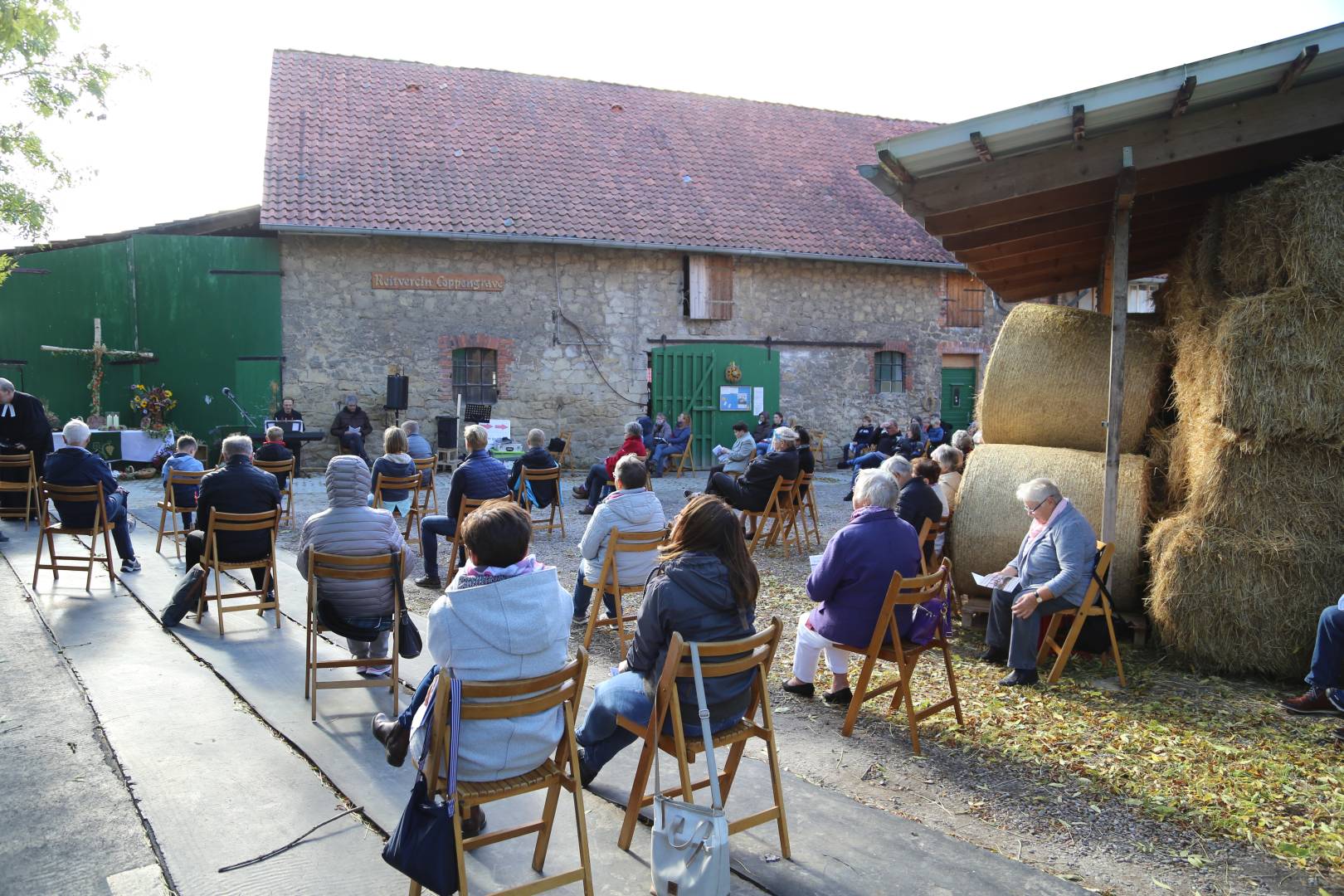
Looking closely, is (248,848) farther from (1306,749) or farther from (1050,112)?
(1050,112)

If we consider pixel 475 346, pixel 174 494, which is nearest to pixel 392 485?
pixel 174 494

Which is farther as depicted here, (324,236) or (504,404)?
(504,404)

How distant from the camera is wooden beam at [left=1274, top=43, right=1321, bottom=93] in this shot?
454 cm

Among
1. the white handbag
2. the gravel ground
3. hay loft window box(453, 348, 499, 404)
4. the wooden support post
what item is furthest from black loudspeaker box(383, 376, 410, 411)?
the white handbag

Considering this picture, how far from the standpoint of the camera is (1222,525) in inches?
189

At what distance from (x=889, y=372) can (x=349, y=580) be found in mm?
14608

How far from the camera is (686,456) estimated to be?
15672 mm

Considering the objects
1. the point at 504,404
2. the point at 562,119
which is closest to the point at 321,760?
the point at 504,404

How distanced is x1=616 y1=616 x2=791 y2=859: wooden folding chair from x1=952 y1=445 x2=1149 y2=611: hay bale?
3013mm

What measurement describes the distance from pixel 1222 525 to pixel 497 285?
11.8 m

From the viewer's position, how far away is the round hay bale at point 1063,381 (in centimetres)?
581

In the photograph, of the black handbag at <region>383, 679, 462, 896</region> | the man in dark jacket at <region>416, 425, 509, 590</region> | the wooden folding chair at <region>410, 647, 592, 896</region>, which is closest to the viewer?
the black handbag at <region>383, 679, 462, 896</region>

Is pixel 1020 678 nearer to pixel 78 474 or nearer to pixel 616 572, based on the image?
pixel 616 572

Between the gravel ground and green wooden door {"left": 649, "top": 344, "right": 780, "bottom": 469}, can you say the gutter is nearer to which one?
green wooden door {"left": 649, "top": 344, "right": 780, "bottom": 469}
